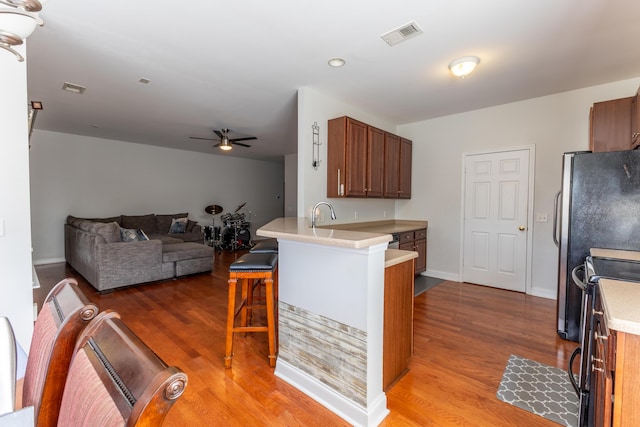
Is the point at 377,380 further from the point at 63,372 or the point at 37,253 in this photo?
the point at 37,253

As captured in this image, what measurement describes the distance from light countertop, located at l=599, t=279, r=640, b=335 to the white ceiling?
1.79 metres

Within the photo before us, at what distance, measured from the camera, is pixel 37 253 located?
5.41 m

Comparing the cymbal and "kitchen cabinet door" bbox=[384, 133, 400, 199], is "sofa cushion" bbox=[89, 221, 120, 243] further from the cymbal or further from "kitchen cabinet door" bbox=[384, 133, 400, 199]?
"kitchen cabinet door" bbox=[384, 133, 400, 199]

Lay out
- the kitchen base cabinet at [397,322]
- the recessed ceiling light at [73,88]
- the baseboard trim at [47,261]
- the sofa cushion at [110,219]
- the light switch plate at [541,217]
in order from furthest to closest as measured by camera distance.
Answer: the sofa cushion at [110,219] → the baseboard trim at [47,261] → the light switch plate at [541,217] → the recessed ceiling light at [73,88] → the kitchen base cabinet at [397,322]

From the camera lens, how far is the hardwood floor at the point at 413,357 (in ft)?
5.58

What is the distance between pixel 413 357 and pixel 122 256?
12.6ft

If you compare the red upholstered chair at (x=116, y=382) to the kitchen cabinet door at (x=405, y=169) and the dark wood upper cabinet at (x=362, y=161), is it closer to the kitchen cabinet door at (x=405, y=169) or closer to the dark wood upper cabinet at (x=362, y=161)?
the dark wood upper cabinet at (x=362, y=161)

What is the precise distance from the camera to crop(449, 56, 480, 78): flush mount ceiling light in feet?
8.46

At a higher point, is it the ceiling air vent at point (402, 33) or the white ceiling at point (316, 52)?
the white ceiling at point (316, 52)

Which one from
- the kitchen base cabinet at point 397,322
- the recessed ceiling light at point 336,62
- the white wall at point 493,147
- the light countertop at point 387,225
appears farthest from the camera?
the light countertop at point 387,225

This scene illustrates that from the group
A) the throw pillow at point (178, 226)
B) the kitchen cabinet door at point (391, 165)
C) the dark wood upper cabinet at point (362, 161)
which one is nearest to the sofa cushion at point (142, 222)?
the throw pillow at point (178, 226)

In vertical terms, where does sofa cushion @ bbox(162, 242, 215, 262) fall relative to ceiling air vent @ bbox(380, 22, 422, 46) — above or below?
below

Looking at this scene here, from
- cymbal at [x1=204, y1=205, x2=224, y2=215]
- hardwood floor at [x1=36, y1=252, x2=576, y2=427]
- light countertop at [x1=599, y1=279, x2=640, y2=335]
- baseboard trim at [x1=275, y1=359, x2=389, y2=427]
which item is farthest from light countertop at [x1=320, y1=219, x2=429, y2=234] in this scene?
cymbal at [x1=204, y1=205, x2=224, y2=215]

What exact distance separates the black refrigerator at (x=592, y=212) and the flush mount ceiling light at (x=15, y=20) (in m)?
3.64
